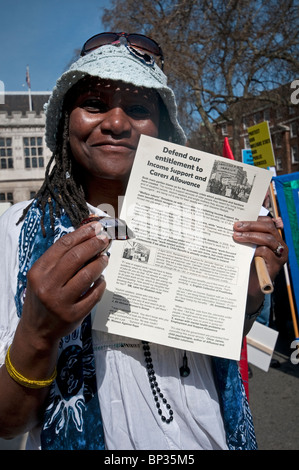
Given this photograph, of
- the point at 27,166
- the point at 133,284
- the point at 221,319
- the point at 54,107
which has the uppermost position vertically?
the point at 27,166

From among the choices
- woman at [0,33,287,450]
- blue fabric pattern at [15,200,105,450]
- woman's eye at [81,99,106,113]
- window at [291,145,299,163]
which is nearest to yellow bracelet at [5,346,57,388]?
woman at [0,33,287,450]

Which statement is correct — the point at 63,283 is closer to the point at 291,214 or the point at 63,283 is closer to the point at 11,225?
the point at 11,225


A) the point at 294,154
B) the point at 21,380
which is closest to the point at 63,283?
the point at 21,380

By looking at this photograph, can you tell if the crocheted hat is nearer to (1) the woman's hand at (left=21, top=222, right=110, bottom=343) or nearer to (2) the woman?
(2) the woman

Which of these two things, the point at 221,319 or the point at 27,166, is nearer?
the point at 221,319

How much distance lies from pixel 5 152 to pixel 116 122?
33.1 metres

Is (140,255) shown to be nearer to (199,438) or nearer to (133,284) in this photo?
(133,284)

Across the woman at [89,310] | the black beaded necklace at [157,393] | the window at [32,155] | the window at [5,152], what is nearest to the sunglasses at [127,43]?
the woman at [89,310]

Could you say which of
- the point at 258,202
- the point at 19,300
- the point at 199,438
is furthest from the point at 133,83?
the point at 199,438

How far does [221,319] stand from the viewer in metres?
1.13

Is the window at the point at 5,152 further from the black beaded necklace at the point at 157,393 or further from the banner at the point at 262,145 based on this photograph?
the black beaded necklace at the point at 157,393

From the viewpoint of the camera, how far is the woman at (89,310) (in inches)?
35.5

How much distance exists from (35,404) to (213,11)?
11900mm

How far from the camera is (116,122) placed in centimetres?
Answer: 117
